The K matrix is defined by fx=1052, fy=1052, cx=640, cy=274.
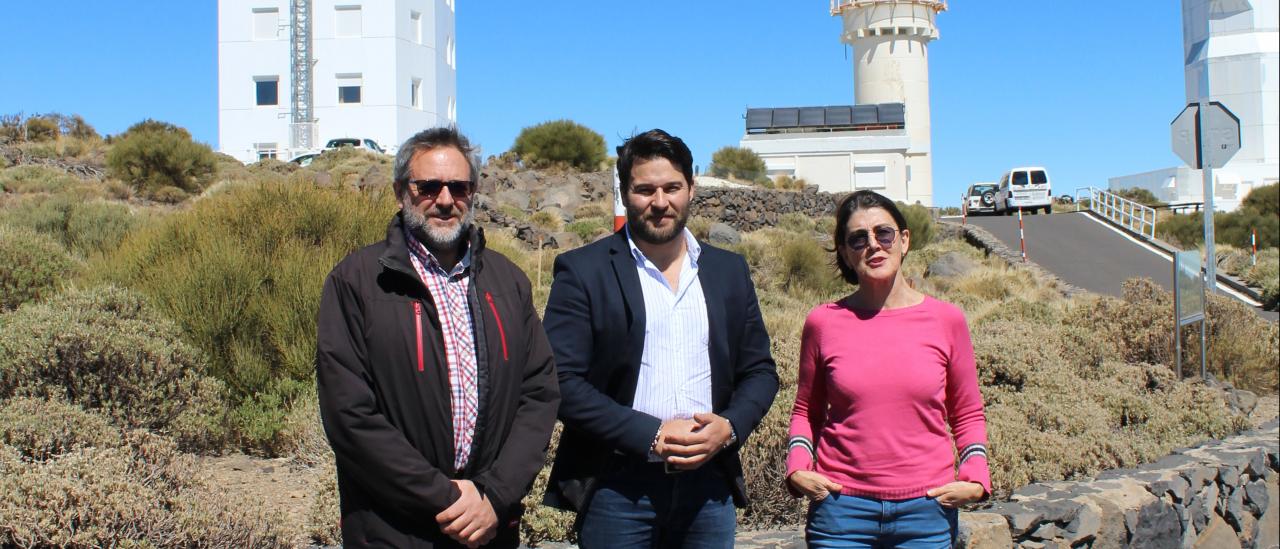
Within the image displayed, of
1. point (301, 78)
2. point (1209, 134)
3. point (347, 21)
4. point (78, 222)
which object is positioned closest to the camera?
point (78, 222)

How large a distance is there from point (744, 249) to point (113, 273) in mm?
12171

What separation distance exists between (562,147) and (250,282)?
25506mm

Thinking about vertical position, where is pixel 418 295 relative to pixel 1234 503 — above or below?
above

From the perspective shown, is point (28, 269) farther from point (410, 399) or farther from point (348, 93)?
point (348, 93)

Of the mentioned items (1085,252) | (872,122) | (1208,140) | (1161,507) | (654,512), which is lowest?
(1161,507)

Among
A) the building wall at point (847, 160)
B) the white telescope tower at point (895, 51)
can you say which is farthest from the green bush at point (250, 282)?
the white telescope tower at point (895, 51)

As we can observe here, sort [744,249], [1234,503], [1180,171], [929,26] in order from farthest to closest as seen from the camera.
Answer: [1180,171]
[929,26]
[744,249]
[1234,503]

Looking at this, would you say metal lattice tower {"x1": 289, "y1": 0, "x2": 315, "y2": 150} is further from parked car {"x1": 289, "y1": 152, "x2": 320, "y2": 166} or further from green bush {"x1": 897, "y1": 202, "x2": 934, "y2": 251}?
green bush {"x1": 897, "y1": 202, "x2": 934, "y2": 251}

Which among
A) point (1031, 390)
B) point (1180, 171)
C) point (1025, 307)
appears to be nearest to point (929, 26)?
point (1180, 171)

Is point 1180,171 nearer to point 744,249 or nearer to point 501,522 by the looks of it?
point 744,249

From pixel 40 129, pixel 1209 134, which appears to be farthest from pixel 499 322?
pixel 40 129

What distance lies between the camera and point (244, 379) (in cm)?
625

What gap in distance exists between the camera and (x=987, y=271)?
1820cm

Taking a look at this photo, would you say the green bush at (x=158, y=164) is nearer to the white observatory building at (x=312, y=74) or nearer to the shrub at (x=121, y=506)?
the white observatory building at (x=312, y=74)
